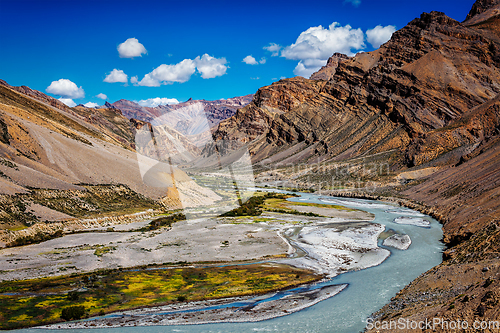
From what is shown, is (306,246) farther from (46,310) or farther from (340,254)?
(46,310)

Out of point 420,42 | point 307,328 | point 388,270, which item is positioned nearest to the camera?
point 307,328

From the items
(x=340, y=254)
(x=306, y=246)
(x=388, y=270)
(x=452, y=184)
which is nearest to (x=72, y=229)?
(x=306, y=246)

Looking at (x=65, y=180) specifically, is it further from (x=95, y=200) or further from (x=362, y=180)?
(x=362, y=180)

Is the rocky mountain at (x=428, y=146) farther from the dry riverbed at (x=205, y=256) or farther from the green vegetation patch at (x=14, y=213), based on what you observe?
the green vegetation patch at (x=14, y=213)

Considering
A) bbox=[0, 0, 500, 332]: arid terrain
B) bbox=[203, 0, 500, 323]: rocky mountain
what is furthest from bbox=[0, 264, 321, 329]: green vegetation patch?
bbox=[203, 0, 500, 323]: rocky mountain

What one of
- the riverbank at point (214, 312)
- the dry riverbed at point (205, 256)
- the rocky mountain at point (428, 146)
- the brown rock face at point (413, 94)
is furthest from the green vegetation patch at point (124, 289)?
the brown rock face at point (413, 94)

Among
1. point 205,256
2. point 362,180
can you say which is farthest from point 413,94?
point 205,256

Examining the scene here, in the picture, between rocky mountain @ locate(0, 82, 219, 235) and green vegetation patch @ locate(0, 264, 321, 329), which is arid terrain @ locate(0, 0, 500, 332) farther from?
green vegetation patch @ locate(0, 264, 321, 329)
